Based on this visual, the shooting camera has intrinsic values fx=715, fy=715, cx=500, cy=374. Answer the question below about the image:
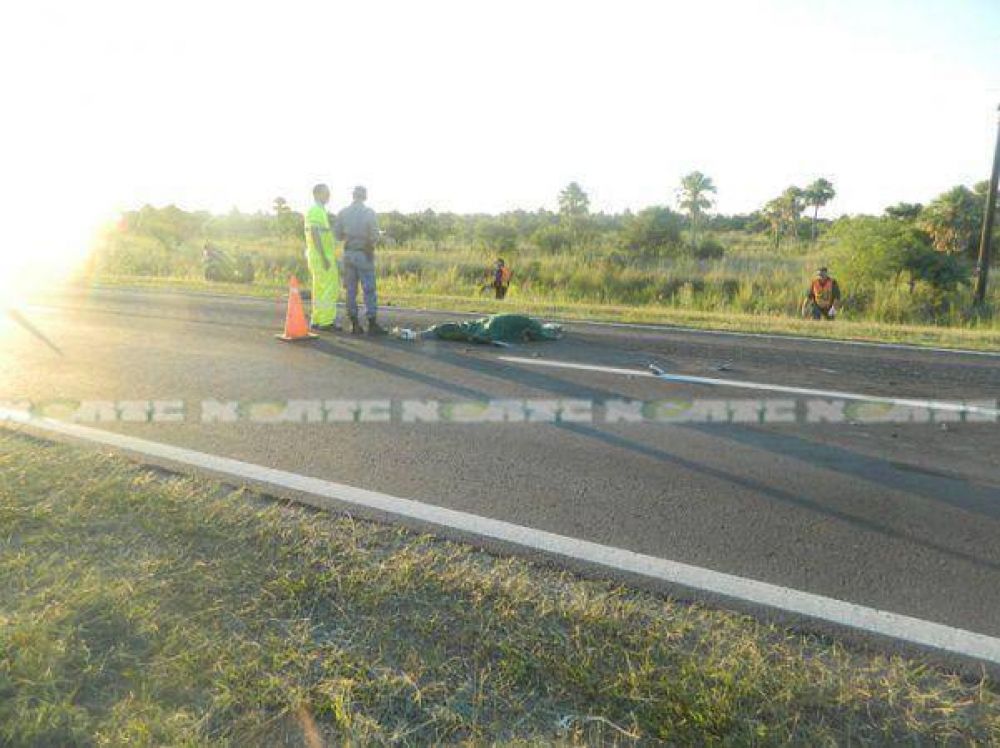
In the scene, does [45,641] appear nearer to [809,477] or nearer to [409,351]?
[809,477]

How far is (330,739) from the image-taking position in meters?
1.92

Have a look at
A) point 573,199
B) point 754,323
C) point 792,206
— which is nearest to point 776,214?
point 792,206

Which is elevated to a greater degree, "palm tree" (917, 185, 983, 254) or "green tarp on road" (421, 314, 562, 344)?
"palm tree" (917, 185, 983, 254)

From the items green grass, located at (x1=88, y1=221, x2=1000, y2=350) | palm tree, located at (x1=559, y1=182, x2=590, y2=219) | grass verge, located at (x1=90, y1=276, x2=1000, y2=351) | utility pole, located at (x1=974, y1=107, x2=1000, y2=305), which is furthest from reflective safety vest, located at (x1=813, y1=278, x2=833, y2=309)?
palm tree, located at (x1=559, y1=182, x2=590, y2=219)

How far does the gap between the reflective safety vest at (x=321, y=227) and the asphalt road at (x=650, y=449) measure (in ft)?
4.91

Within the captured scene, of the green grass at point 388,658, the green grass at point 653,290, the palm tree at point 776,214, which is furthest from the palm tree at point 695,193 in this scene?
the green grass at point 388,658

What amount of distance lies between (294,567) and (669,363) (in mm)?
5611

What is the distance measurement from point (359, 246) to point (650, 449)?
5.94 metres

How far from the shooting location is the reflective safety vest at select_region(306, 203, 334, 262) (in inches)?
367

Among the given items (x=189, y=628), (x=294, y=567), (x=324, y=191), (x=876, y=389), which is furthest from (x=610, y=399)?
(x=324, y=191)

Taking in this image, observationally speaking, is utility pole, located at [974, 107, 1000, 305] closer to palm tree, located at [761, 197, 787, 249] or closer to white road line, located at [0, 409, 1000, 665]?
white road line, located at [0, 409, 1000, 665]

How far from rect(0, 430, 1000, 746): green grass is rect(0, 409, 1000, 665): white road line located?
0.56 ft

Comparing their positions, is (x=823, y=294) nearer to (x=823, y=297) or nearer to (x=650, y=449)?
(x=823, y=297)

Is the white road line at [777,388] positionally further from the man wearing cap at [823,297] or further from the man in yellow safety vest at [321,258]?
the man wearing cap at [823,297]
